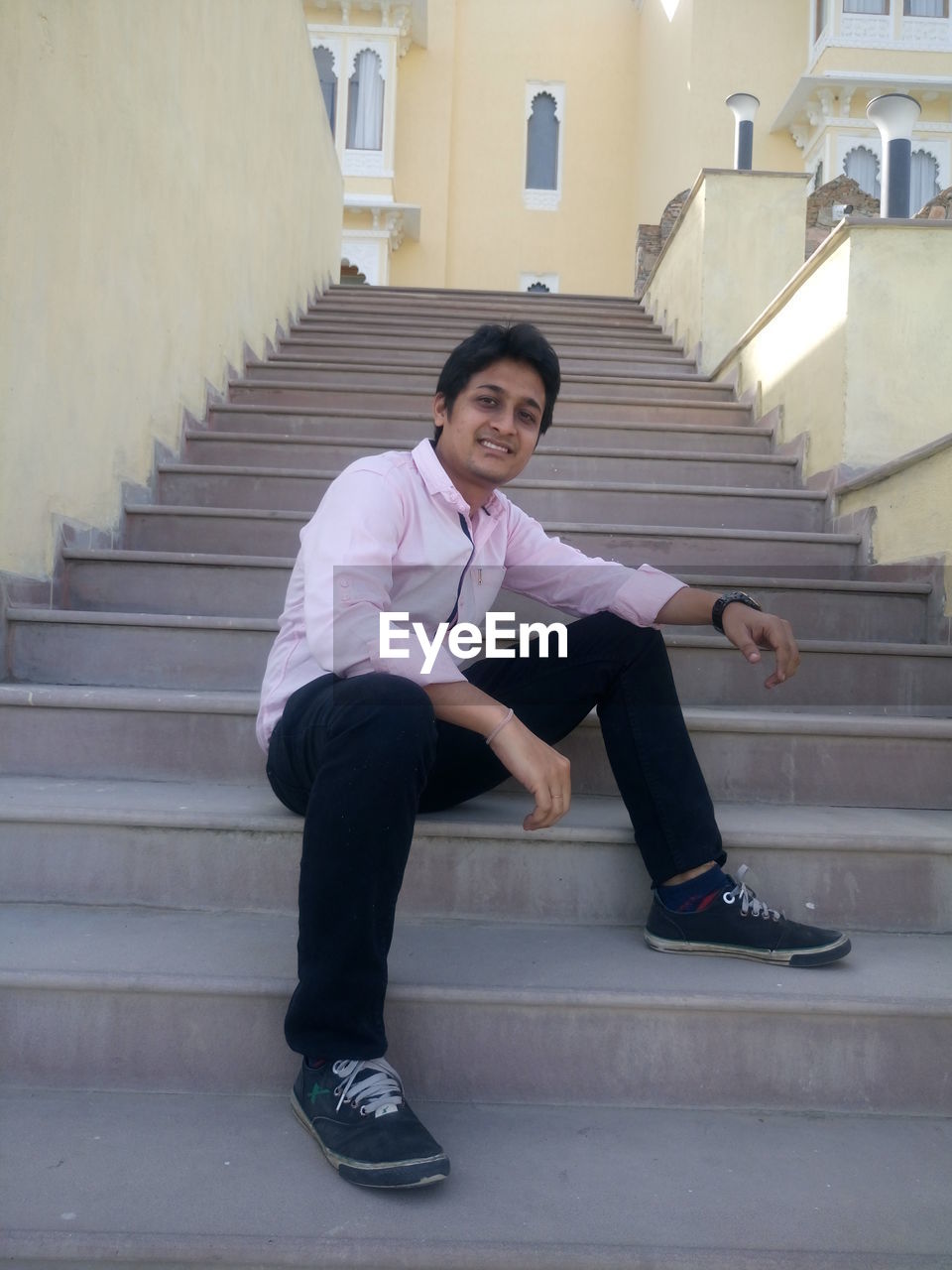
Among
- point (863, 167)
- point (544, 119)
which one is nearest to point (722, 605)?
point (863, 167)

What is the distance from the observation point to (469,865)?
1.61 meters

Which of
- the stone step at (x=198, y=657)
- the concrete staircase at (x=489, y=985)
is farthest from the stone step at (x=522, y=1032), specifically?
the stone step at (x=198, y=657)

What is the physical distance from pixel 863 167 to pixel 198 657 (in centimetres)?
1200

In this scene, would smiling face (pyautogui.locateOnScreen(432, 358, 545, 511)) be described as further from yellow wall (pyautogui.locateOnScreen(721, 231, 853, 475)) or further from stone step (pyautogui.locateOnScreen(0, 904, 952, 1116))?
yellow wall (pyautogui.locateOnScreen(721, 231, 853, 475))

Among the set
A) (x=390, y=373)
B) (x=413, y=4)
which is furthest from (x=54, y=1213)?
(x=413, y=4)

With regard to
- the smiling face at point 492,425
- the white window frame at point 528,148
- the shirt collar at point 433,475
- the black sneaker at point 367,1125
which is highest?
the white window frame at point 528,148

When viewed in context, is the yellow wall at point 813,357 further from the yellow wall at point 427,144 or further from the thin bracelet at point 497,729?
the yellow wall at point 427,144

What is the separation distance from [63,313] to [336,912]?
1.80 metres

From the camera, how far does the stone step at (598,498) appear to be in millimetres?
3080

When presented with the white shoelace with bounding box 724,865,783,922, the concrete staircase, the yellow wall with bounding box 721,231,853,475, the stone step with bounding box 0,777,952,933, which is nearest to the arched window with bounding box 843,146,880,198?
the yellow wall with bounding box 721,231,853,475

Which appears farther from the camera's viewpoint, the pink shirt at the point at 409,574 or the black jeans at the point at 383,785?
the pink shirt at the point at 409,574

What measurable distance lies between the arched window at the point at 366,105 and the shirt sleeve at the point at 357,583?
12.6 m

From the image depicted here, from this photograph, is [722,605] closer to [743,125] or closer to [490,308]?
[490,308]

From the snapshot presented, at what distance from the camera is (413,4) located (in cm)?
1216
